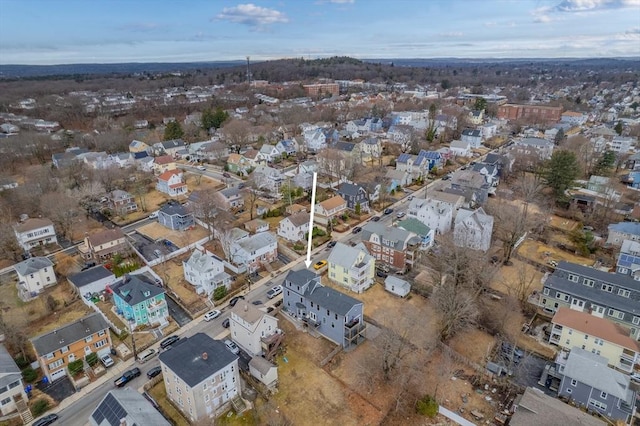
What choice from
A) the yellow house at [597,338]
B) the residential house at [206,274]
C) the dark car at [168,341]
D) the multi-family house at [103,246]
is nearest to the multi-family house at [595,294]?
the yellow house at [597,338]

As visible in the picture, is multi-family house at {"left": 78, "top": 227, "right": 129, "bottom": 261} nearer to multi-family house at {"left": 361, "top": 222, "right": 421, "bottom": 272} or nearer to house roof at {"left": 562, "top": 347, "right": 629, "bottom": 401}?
multi-family house at {"left": 361, "top": 222, "right": 421, "bottom": 272}

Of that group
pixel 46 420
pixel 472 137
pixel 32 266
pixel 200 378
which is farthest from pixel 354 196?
pixel 472 137

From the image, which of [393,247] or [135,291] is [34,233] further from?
[393,247]

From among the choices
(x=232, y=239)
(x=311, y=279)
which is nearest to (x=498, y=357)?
(x=311, y=279)

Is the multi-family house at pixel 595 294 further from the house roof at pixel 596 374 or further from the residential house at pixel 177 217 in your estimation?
the residential house at pixel 177 217

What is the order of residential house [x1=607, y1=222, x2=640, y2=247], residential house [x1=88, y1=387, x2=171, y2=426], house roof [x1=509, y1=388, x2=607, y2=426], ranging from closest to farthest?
residential house [x1=88, y1=387, x2=171, y2=426] < house roof [x1=509, y1=388, x2=607, y2=426] < residential house [x1=607, y1=222, x2=640, y2=247]

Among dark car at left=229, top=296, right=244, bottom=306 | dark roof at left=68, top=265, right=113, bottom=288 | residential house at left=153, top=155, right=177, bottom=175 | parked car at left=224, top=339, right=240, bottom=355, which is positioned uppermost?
residential house at left=153, top=155, right=177, bottom=175

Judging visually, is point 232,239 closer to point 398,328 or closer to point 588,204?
point 398,328

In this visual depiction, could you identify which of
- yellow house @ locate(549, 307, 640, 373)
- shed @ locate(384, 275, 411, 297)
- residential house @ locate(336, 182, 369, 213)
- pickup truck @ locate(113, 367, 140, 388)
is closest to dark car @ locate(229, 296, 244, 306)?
pickup truck @ locate(113, 367, 140, 388)
